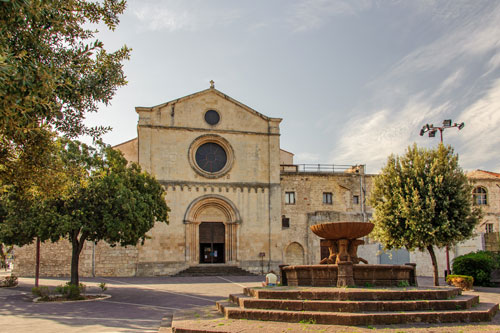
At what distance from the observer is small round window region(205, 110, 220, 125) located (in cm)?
3175

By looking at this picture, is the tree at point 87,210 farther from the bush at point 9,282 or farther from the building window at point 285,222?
the building window at point 285,222

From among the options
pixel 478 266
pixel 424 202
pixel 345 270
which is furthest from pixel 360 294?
pixel 478 266

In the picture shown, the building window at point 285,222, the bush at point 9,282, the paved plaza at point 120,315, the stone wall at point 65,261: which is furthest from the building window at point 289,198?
the bush at point 9,282

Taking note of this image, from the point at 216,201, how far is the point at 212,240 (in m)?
2.80

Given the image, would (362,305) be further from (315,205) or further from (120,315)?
(315,205)

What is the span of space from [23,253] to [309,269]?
23346 mm

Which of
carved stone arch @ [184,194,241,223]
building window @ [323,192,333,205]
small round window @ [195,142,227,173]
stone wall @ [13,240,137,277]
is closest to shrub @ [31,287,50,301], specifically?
stone wall @ [13,240,137,277]

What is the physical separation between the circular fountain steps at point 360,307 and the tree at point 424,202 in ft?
27.8

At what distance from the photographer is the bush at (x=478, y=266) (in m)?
21.0

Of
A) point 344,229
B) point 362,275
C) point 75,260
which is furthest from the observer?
point 75,260

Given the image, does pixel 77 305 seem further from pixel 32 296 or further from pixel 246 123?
pixel 246 123

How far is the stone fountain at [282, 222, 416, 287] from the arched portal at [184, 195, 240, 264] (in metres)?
18.5

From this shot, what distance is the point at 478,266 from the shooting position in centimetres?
2117

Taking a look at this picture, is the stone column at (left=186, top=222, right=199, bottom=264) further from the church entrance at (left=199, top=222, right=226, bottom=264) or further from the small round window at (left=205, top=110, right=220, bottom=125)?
the small round window at (left=205, top=110, right=220, bottom=125)
